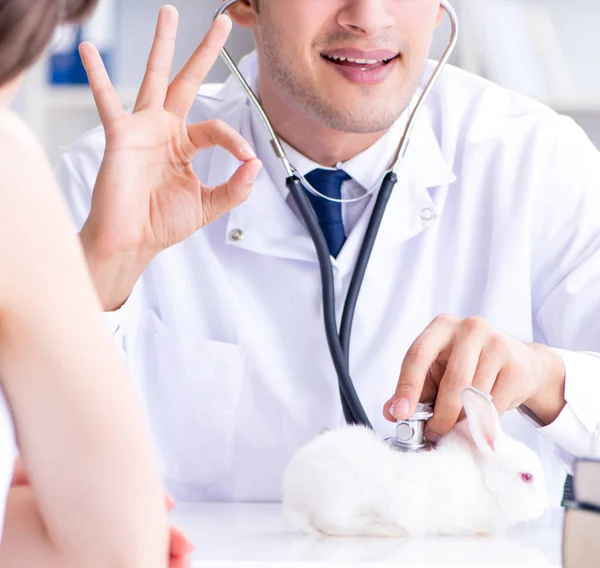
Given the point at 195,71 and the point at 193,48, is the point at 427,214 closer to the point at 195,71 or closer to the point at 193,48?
the point at 195,71

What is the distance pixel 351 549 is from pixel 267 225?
0.65m

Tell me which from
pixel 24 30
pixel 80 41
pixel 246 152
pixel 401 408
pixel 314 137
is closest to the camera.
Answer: pixel 24 30

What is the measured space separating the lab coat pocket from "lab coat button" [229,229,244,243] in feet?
0.52

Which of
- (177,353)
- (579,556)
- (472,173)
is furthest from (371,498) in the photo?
(472,173)

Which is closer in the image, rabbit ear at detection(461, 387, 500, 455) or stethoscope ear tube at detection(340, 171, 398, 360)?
rabbit ear at detection(461, 387, 500, 455)

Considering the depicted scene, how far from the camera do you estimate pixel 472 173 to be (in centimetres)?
143

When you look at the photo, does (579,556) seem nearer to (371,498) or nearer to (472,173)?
(371,498)

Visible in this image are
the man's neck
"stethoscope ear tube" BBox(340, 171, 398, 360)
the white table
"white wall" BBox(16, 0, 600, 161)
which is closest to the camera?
the white table

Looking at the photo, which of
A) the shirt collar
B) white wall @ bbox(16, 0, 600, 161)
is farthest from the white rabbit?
white wall @ bbox(16, 0, 600, 161)

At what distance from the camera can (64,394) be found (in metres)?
0.49

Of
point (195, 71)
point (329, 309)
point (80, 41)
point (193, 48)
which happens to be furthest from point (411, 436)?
point (80, 41)

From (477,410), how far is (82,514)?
0.49 metres

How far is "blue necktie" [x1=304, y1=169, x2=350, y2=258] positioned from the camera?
1.35 m

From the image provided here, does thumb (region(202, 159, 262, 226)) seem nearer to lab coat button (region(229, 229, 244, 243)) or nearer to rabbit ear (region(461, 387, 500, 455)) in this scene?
lab coat button (region(229, 229, 244, 243))
